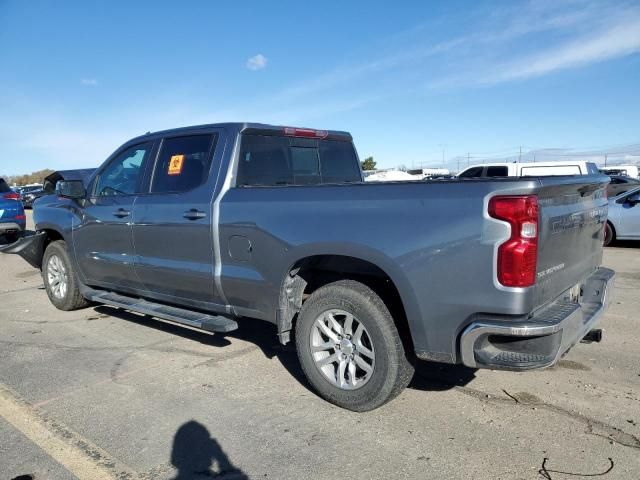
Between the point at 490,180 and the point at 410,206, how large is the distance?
19.0 inches

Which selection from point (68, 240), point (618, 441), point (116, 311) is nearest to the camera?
point (618, 441)

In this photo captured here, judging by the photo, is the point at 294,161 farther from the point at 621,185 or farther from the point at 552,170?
the point at 621,185

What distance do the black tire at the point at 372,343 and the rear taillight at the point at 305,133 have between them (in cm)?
175

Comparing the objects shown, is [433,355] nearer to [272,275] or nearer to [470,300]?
[470,300]

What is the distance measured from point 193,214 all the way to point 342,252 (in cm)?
155

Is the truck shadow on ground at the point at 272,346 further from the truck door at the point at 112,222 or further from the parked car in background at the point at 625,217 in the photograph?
the parked car in background at the point at 625,217

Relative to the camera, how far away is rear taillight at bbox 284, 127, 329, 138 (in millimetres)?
4847

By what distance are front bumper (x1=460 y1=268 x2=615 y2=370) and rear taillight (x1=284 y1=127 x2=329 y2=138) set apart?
263cm

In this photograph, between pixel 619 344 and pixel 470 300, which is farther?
pixel 619 344

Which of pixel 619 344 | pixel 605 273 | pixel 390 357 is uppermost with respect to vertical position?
pixel 605 273

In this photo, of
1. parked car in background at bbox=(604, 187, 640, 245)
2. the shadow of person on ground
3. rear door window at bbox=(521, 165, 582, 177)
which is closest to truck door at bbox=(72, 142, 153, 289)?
the shadow of person on ground

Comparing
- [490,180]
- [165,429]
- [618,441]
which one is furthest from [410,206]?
[165,429]

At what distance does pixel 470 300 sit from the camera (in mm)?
2988

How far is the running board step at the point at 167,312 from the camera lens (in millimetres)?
4297
